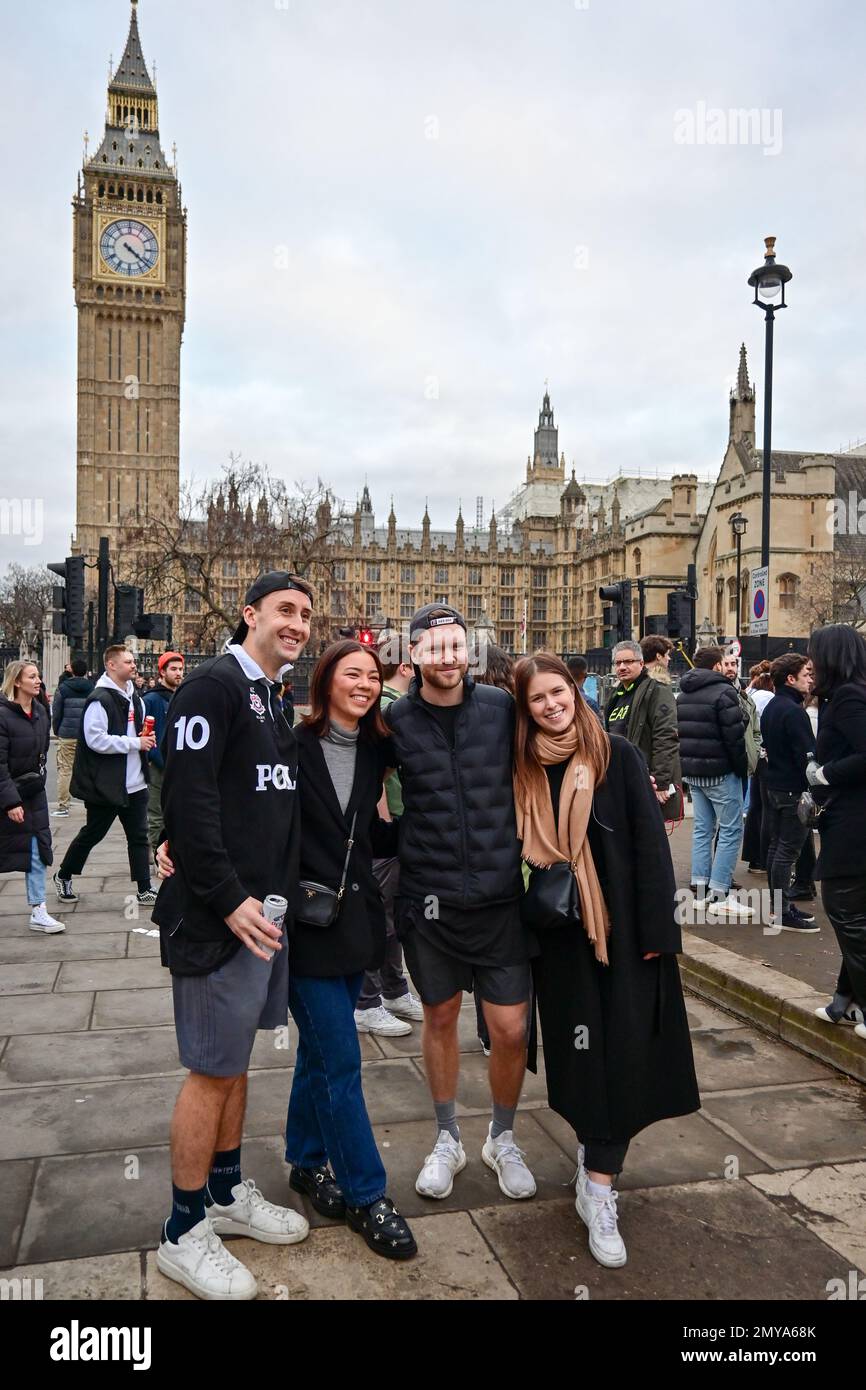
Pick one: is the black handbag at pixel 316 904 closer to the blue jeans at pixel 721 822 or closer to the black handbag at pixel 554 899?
the black handbag at pixel 554 899

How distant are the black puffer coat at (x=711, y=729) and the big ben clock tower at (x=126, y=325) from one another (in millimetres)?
78373

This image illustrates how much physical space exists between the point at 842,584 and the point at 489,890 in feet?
145

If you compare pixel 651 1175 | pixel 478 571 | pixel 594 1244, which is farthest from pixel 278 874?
pixel 478 571

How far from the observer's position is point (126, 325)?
80.9 meters

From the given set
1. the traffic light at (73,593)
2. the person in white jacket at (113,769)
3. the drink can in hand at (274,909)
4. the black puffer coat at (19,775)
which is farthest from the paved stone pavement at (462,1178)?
the traffic light at (73,593)

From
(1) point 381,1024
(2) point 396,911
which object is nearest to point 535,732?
(2) point 396,911

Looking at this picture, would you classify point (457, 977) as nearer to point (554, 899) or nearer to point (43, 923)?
point (554, 899)

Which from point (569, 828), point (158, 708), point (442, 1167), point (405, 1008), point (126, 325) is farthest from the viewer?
point (126, 325)

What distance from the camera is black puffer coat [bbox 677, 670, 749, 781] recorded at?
6.73 meters

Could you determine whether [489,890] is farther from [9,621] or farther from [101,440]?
[101,440]

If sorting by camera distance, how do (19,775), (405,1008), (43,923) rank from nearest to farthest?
(405,1008)
(19,775)
(43,923)

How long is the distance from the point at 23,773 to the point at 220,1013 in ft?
13.4

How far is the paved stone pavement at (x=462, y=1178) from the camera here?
9.06 ft

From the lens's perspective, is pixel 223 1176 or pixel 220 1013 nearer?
pixel 220 1013
